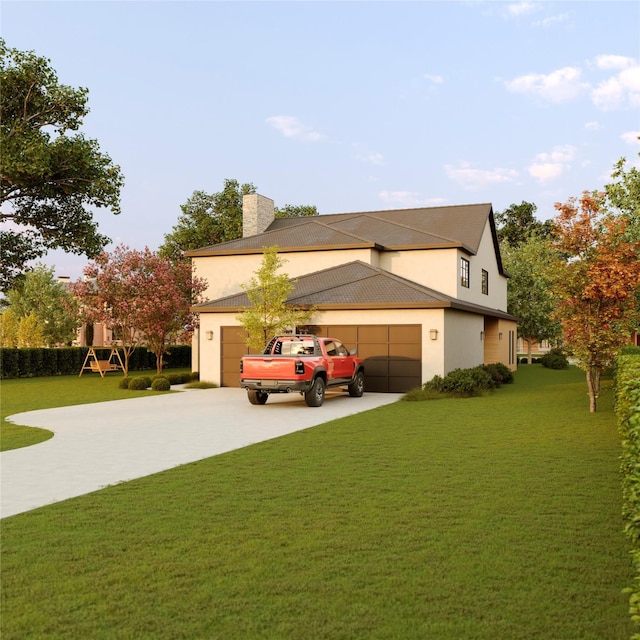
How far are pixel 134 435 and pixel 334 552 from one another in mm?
8268

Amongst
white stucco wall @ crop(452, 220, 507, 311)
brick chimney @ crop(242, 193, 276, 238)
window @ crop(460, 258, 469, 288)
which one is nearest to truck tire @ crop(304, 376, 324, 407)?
white stucco wall @ crop(452, 220, 507, 311)

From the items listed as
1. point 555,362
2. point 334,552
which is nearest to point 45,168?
point 334,552

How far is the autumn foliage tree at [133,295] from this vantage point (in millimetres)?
29078

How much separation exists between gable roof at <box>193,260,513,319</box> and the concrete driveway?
3.38 meters

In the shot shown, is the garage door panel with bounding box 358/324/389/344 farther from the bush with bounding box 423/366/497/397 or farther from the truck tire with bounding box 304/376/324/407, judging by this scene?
the truck tire with bounding box 304/376/324/407

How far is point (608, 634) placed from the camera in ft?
14.2

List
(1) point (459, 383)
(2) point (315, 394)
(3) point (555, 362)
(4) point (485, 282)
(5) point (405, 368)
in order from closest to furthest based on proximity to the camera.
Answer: (2) point (315, 394)
(1) point (459, 383)
(5) point (405, 368)
(4) point (485, 282)
(3) point (555, 362)

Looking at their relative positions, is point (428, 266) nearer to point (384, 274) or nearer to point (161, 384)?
point (384, 274)

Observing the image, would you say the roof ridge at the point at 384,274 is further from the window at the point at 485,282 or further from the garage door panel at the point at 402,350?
the window at the point at 485,282

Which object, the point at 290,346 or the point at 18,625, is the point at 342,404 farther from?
the point at 18,625

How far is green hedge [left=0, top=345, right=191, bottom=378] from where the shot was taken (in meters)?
33.0

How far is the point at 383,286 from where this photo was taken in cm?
2425

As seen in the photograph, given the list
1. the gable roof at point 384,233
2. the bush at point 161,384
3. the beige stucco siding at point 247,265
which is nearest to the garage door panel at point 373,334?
the beige stucco siding at point 247,265

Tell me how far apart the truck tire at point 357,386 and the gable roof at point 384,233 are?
7885 mm
